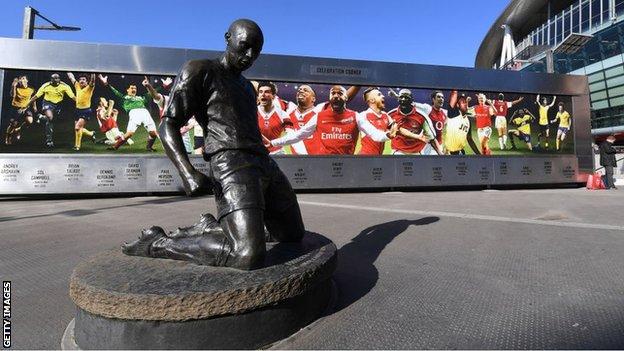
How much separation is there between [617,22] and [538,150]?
28.2 meters

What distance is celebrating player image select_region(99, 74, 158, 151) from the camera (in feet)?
37.1

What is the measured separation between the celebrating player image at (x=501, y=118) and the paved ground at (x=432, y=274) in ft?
21.3

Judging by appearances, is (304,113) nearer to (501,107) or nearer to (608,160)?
(501,107)

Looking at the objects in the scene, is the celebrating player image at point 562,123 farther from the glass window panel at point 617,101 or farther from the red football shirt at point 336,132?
the glass window panel at point 617,101

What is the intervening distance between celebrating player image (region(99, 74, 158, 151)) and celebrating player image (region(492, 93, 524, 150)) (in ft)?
39.1

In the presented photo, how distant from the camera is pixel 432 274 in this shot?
371 centimetres

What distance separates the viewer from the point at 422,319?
2.62m

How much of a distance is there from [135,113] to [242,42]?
995 cm

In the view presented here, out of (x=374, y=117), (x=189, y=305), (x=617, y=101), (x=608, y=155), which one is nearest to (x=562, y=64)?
(x=617, y=101)

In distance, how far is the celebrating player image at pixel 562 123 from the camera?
48.0ft

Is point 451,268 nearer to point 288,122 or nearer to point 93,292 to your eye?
point 93,292

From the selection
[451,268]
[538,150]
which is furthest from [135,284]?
[538,150]

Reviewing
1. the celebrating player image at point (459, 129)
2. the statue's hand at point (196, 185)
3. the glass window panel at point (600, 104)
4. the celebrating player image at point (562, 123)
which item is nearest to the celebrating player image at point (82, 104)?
the statue's hand at point (196, 185)

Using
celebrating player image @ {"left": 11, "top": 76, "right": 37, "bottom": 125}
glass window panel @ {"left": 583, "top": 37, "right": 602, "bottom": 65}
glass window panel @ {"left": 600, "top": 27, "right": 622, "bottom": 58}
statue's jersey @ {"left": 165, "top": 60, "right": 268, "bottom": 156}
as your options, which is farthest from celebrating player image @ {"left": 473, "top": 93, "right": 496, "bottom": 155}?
glass window panel @ {"left": 583, "top": 37, "right": 602, "bottom": 65}
